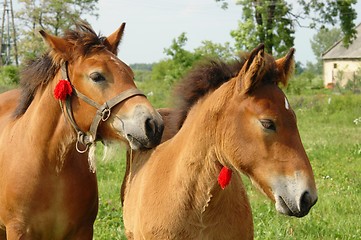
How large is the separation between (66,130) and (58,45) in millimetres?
662

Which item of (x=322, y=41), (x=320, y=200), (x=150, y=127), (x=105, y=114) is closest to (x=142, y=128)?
(x=150, y=127)

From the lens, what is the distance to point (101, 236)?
19.9 ft

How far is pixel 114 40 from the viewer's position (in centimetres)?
440

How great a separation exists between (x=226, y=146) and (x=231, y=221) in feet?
2.20

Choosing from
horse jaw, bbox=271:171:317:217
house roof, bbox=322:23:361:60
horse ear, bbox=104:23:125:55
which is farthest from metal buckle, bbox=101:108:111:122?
house roof, bbox=322:23:361:60

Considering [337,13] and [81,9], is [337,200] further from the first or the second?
[81,9]

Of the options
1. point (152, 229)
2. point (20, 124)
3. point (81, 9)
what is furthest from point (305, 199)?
point (81, 9)

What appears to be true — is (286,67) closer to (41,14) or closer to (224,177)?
(224,177)

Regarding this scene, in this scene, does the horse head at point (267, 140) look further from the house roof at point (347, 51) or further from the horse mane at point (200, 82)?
the house roof at point (347, 51)

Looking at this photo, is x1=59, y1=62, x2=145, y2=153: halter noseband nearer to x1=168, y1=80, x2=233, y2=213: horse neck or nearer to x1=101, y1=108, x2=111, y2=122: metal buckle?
x1=101, y1=108, x2=111, y2=122: metal buckle

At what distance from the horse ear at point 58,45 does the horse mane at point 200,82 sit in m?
0.90

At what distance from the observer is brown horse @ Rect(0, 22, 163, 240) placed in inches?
151

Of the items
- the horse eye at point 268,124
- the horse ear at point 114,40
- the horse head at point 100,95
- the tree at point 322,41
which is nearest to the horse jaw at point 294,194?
the horse eye at point 268,124

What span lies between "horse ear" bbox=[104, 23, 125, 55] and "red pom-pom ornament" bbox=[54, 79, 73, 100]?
480mm
